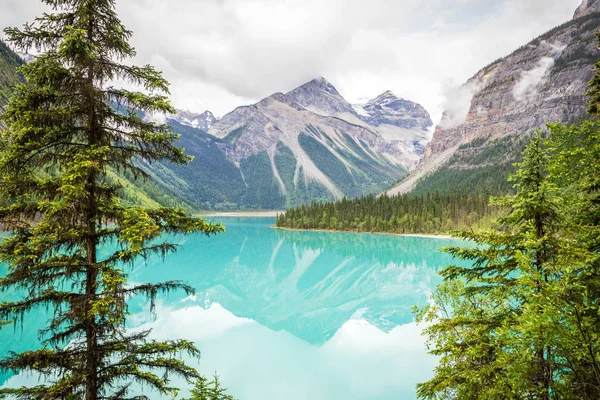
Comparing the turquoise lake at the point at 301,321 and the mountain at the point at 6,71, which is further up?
the mountain at the point at 6,71

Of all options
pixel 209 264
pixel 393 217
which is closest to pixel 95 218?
pixel 209 264

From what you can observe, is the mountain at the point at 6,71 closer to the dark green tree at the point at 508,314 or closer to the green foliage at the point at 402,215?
the green foliage at the point at 402,215

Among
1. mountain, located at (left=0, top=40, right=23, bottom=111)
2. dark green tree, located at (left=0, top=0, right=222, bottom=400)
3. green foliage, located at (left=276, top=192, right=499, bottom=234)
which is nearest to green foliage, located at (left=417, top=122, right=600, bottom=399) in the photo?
dark green tree, located at (left=0, top=0, right=222, bottom=400)

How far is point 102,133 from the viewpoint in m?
7.64

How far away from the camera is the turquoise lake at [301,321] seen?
76.4ft

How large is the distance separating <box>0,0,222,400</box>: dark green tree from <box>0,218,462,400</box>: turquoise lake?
74.3 inches

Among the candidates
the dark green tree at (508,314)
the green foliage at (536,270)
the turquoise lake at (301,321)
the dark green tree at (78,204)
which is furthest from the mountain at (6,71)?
the green foliage at (536,270)

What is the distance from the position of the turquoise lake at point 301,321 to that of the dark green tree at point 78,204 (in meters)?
1.89

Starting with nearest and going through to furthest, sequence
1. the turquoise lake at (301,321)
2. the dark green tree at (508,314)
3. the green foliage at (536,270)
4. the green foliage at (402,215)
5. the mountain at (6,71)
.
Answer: the green foliage at (536,270)
the dark green tree at (508,314)
the turquoise lake at (301,321)
the green foliage at (402,215)
the mountain at (6,71)

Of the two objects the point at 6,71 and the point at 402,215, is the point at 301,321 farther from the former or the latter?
the point at 6,71

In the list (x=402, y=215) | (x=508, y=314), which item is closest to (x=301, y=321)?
(x=508, y=314)

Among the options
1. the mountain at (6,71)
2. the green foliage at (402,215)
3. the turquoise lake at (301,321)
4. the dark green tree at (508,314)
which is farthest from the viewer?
the mountain at (6,71)

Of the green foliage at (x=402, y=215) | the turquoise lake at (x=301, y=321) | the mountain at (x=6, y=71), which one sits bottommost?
the turquoise lake at (x=301, y=321)

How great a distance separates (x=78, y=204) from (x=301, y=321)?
36193 millimetres
